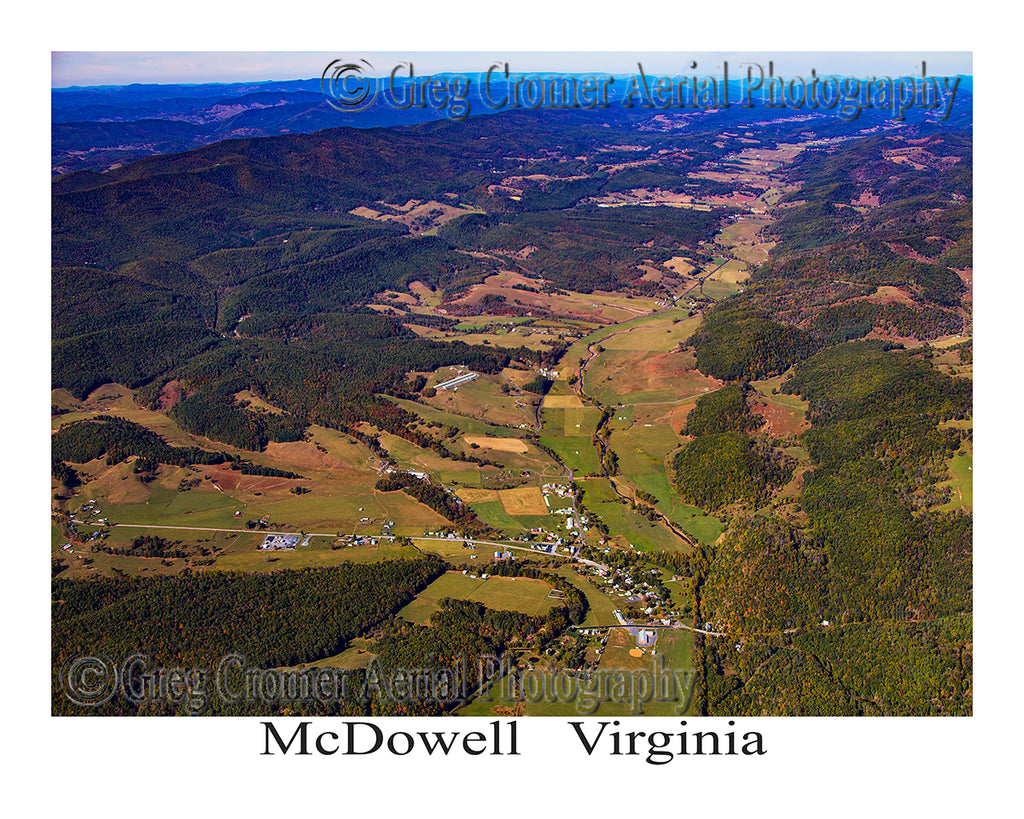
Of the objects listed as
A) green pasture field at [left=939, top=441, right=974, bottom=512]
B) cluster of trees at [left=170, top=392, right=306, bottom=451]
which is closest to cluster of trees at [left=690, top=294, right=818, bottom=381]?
green pasture field at [left=939, top=441, right=974, bottom=512]

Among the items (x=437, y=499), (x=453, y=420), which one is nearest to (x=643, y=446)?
(x=453, y=420)

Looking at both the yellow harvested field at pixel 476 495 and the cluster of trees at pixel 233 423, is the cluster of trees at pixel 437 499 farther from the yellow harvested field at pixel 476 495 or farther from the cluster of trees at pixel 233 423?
the cluster of trees at pixel 233 423

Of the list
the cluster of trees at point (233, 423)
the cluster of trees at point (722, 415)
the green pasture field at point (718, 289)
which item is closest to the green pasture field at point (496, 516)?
the cluster of trees at point (722, 415)

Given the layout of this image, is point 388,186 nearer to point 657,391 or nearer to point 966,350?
point 657,391

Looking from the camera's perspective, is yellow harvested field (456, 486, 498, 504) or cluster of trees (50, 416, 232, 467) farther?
cluster of trees (50, 416, 232, 467)

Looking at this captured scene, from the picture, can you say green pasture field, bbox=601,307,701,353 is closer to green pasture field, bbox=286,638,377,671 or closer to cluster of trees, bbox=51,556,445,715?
cluster of trees, bbox=51,556,445,715

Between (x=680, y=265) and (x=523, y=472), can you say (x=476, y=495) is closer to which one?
(x=523, y=472)

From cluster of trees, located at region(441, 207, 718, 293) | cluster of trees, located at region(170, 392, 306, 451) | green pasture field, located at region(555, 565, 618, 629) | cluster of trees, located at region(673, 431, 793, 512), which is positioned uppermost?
cluster of trees, located at region(441, 207, 718, 293)

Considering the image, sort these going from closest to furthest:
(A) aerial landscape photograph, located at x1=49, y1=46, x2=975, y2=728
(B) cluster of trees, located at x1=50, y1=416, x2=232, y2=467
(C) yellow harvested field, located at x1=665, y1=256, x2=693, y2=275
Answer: (A) aerial landscape photograph, located at x1=49, y1=46, x2=975, y2=728 → (B) cluster of trees, located at x1=50, y1=416, x2=232, y2=467 → (C) yellow harvested field, located at x1=665, y1=256, x2=693, y2=275
